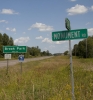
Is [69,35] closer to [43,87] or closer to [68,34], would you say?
[68,34]

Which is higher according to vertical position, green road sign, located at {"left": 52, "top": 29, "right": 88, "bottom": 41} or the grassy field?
green road sign, located at {"left": 52, "top": 29, "right": 88, "bottom": 41}

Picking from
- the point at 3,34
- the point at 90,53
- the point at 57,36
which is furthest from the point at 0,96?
the point at 3,34

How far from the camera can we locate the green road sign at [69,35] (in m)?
4.35

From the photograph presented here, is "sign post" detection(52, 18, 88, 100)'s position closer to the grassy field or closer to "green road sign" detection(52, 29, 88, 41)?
"green road sign" detection(52, 29, 88, 41)

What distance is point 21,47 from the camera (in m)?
13.1

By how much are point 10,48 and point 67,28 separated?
30.5ft

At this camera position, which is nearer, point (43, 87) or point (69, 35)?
point (69, 35)

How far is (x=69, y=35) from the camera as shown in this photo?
448 centimetres

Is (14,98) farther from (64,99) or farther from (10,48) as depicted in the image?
(10,48)

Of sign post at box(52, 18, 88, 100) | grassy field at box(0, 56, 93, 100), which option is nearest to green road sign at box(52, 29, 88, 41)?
sign post at box(52, 18, 88, 100)

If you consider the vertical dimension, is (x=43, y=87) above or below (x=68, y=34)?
below

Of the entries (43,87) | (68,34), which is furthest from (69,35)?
(43,87)

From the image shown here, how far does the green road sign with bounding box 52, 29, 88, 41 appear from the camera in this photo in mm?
4354

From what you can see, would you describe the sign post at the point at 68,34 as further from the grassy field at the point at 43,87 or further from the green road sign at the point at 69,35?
the grassy field at the point at 43,87
